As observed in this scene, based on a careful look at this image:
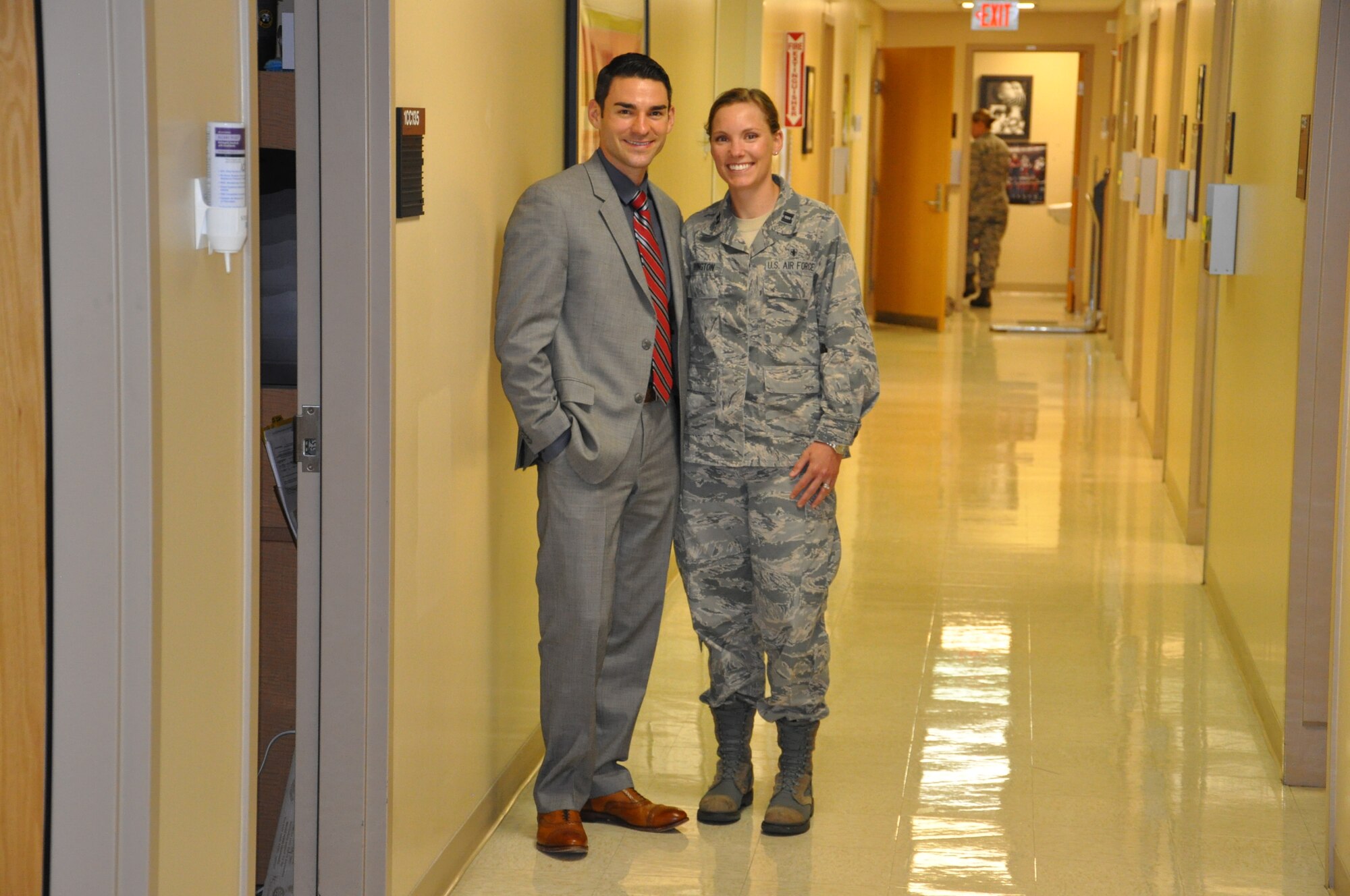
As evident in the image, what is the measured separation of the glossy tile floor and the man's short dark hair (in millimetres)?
1681

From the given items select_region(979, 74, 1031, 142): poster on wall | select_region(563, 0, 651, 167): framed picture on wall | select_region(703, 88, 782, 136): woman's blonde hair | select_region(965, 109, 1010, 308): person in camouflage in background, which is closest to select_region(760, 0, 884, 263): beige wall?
select_region(965, 109, 1010, 308): person in camouflage in background

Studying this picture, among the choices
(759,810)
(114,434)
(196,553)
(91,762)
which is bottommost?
(759,810)

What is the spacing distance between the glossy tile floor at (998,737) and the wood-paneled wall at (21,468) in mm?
1341

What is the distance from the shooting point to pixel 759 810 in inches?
140

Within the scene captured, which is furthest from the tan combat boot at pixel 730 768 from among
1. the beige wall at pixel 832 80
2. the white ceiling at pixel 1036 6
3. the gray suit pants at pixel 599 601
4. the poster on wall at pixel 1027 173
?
the poster on wall at pixel 1027 173

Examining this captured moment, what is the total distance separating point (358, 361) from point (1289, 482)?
2.50m

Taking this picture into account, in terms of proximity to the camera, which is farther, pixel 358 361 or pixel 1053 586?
pixel 1053 586

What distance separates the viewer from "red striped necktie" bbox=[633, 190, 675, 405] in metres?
3.25

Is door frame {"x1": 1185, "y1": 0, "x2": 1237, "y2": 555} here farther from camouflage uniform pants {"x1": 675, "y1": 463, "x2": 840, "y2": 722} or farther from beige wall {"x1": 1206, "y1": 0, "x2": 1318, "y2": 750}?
camouflage uniform pants {"x1": 675, "y1": 463, "x2": 840, "y2": 722}

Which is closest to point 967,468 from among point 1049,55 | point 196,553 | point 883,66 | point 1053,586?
point 1053,586

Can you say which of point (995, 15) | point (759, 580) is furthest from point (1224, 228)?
point (995, 15)

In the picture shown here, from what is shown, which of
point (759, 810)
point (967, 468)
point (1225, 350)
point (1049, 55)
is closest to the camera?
point (759, 810)

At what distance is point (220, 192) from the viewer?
205cm

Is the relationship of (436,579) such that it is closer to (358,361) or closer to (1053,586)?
(358,361)
